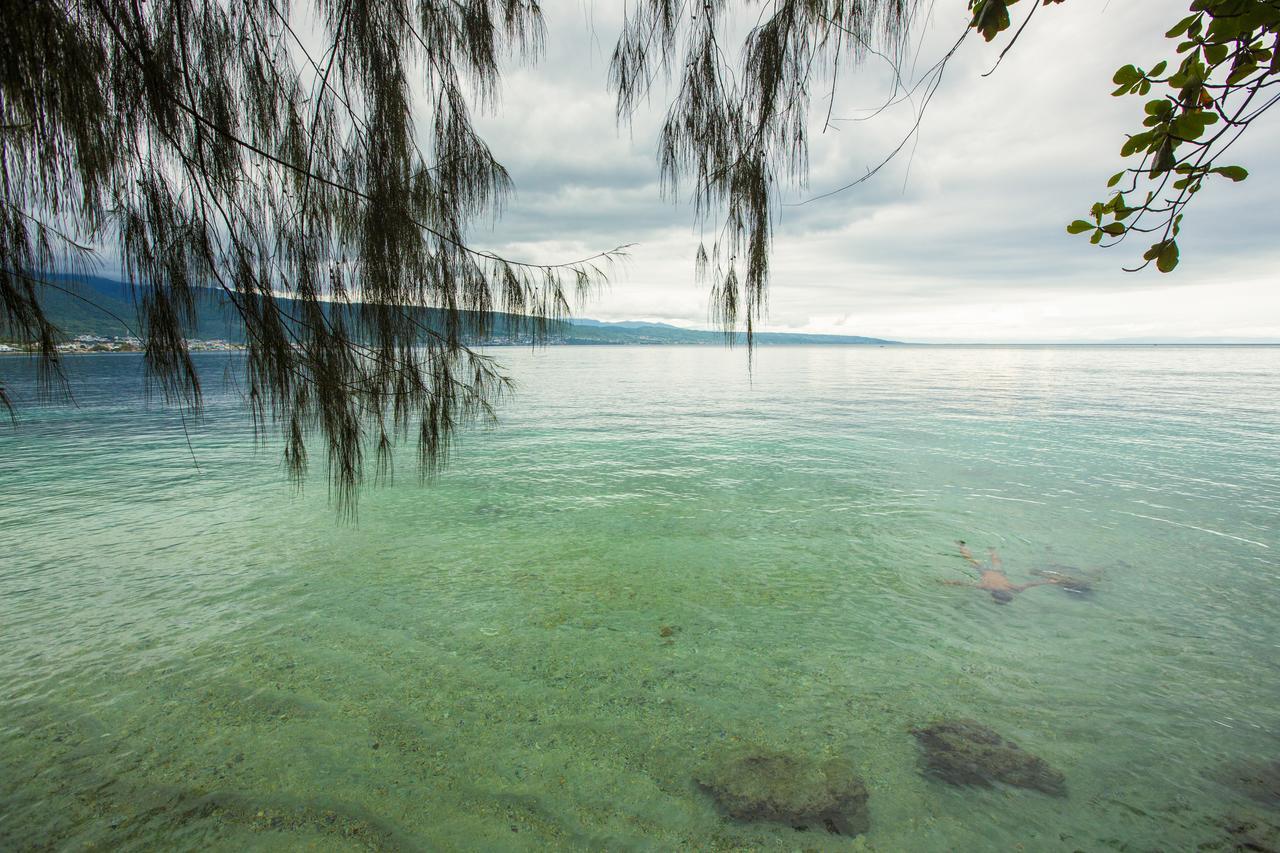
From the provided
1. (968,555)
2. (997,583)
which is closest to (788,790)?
(997,583)

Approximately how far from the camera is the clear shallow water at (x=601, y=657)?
2465 mm

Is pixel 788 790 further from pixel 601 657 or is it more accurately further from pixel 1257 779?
pixel 1257 779

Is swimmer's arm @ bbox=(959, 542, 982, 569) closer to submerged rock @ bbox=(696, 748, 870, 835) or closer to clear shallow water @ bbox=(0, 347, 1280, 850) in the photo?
→ clear shallow water @ bbox=(0, 347, 1280, 850)

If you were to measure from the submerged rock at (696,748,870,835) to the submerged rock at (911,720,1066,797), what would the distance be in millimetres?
478

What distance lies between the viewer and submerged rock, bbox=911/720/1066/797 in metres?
2.62

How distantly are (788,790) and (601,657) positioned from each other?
1548 millimetres

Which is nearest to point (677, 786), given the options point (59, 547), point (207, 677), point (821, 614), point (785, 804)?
point (785, 804)

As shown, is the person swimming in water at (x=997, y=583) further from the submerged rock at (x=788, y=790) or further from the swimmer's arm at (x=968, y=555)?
the submerged rock at (x=788, y=790)

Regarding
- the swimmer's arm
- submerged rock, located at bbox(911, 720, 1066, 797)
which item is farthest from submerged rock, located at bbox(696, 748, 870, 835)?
the swimmer's arm

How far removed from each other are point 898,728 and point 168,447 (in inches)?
579

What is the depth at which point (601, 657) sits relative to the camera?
378cm

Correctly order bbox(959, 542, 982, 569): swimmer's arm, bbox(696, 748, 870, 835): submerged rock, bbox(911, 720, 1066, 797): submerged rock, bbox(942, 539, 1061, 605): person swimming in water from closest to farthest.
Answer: bbox(696, 748, 870, 835): submerged rock
bbox(911, 720, 1066, 797): submerged rock
bbox(942, 539, 1061, 605): person swimming in water
bbox(959, 542, 982, 569): swimmer's arm

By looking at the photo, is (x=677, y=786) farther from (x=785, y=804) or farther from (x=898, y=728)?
A: (x=898, y=728)

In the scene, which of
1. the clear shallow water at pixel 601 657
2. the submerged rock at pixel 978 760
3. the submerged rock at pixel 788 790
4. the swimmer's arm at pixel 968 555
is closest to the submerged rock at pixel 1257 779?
the clear shallow water at pixel 601 657
